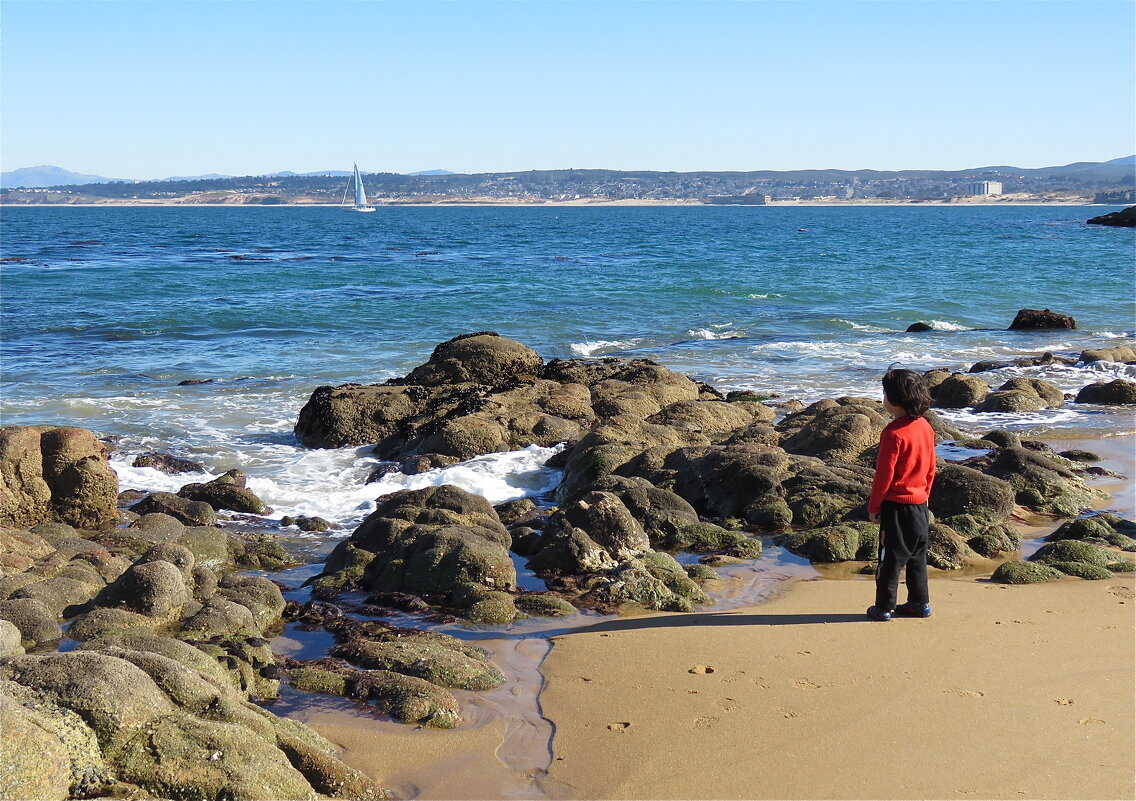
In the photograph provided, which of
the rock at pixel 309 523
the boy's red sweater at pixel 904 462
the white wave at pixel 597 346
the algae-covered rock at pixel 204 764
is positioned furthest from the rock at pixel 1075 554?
the white wave at pixel 597 346

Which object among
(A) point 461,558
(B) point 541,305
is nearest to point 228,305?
(B) point 541,305

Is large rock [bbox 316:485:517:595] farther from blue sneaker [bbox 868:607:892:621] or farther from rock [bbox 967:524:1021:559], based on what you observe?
rock [bbox 967:524:1021:559]

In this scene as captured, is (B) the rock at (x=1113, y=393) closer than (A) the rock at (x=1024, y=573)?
No

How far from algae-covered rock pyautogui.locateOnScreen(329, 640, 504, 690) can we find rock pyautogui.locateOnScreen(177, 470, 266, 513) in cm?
475

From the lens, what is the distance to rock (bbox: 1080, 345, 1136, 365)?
19.6 metres

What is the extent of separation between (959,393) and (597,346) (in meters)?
9.13

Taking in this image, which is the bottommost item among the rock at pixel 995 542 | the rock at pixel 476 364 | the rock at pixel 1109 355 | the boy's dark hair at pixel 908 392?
the rock at pixel 1109 355

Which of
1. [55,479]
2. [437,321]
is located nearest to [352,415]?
[55,479]

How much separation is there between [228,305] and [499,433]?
1949 centimetres

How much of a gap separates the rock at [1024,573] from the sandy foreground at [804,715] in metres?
0.58

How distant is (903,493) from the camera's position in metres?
6.36

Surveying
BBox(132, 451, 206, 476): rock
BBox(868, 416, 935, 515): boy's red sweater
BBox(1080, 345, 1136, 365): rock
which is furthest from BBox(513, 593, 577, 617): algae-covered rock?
BBox(1080, 345, 1136, 365): rock

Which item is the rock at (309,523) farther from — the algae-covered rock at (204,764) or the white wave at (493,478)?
the algae-covered rock at (204,764)

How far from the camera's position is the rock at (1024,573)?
291 inches
